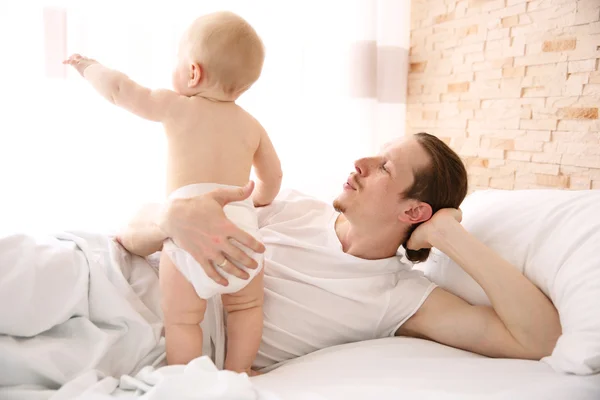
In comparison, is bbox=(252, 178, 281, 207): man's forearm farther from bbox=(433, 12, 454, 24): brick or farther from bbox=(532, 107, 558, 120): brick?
bbox=(433, 12, 454, 24): brick

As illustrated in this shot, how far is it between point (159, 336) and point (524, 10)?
1.94 m

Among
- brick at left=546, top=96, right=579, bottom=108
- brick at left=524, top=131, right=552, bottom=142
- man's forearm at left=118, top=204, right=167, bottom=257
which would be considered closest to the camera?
man's forearm at left=118, top=204, right=167, bottom=257

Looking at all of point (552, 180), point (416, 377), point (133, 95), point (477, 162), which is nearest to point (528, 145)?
point (552, 180)

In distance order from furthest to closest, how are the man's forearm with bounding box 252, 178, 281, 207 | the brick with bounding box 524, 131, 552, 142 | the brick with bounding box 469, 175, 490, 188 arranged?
the brick with bounding box 469, 175, 490, 188
the brick with bounding box 524, 131, 552, 142
the man's forearm with bounding box 252, 178, 281, 207

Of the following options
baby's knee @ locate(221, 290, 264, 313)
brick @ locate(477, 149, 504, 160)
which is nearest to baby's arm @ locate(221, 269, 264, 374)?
baby's knee @ locate(221, 290, 264, 313)

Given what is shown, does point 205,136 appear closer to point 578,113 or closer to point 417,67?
point 578,113

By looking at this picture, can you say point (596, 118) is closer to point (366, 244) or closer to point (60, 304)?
point (366, 244)

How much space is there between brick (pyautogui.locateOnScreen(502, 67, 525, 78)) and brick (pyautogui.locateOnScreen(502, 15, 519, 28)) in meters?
0.18

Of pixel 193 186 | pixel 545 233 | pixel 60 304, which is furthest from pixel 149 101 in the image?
pixel 545 233

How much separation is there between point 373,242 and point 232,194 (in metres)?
0.51

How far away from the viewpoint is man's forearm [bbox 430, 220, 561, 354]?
1212mm

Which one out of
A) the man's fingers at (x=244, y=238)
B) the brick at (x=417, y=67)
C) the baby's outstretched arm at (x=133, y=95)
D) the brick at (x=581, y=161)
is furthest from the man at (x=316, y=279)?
the brick at (x=417, y=67)

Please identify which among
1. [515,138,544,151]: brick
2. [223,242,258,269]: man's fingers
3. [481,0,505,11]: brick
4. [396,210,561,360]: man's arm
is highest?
[481,0,505,11]: brick

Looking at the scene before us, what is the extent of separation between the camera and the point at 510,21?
2.24 metres
